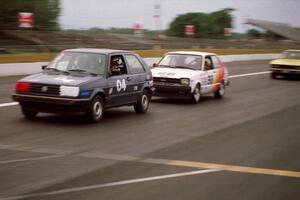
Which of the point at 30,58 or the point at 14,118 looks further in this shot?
the point at 30,58

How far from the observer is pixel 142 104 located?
13.1 meters

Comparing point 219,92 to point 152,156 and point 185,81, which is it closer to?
point 185,81

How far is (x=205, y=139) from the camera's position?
387 inches

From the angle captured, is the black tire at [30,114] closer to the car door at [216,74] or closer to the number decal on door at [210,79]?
the number decal on door at [210,79]

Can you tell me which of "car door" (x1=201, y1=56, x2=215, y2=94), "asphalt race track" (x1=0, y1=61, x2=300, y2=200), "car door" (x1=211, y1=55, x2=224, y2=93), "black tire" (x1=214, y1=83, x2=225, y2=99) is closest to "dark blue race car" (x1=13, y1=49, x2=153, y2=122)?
"asphalt race track" (x1=0, y1=61, x2=300, y2=200)

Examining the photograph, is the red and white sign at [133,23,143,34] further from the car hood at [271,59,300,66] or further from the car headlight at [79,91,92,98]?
the car headlight at [79,91,92,98]

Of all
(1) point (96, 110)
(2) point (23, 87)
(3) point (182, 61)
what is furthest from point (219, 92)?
(2) point (23, 87)

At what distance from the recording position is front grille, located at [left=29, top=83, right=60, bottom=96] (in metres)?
10.4

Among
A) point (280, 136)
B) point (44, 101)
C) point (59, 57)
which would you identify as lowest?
point (280, 136)

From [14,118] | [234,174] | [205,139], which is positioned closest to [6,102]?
[14,118]

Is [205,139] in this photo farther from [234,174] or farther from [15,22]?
[15,22]

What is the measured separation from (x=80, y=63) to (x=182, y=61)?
217 inches

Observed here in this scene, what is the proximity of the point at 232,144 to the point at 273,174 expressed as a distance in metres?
2.25

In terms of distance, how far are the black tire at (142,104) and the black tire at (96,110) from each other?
6.13 ft
